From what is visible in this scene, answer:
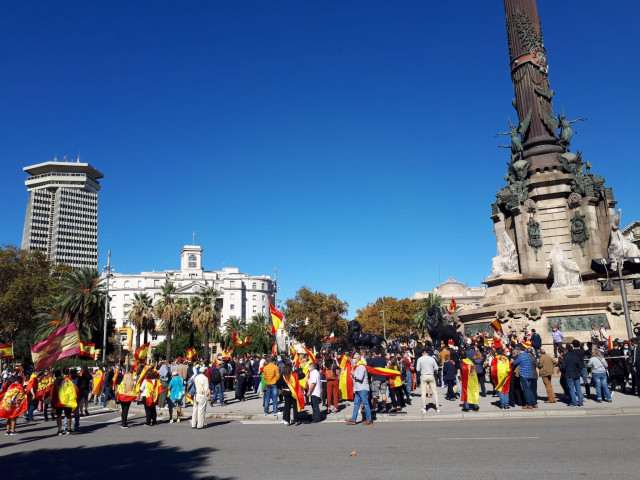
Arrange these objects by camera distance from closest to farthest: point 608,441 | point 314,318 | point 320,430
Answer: point 608,441
point 320,430
point 314,318

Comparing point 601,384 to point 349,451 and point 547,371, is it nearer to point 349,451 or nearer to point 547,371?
point 547,371

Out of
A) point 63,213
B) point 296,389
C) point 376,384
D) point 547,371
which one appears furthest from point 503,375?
point 63,213

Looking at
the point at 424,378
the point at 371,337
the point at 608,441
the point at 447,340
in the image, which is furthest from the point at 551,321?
the point at 608,441

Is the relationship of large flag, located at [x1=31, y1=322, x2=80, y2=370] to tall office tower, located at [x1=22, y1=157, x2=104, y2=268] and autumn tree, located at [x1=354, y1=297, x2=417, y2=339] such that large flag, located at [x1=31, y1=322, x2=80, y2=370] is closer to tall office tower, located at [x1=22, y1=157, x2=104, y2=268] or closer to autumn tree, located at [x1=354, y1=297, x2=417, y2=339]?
autumn tree, located at [x1=354, y1=297, x2=417, y2=339]

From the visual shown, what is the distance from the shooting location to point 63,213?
15575cm

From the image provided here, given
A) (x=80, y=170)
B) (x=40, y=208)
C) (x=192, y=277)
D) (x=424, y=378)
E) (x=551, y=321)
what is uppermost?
(x=80, y=170)

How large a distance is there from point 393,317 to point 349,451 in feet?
258

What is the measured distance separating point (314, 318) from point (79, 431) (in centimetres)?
6083

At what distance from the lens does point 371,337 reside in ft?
87.0

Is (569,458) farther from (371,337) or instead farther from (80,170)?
(80,170)

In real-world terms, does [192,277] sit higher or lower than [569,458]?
higher

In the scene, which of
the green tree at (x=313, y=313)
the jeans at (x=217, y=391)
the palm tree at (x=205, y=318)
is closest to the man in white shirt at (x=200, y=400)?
the jeans at (x=217, y=391)

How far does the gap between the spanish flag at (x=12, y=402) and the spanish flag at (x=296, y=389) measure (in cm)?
778

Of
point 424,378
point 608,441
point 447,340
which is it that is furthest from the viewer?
point 447,340
